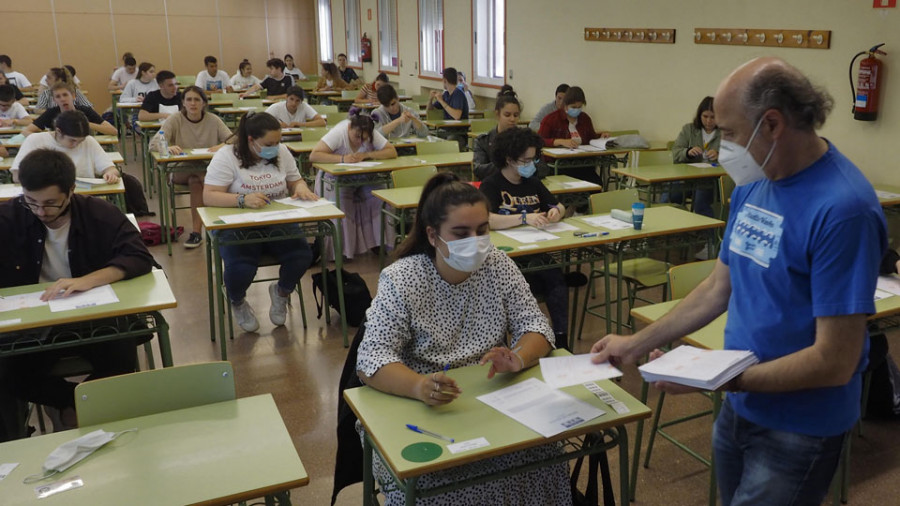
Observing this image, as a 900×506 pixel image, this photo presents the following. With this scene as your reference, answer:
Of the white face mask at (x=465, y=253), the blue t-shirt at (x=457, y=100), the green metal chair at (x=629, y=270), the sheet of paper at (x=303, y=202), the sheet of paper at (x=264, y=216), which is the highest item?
the blue t-shirt at (x=457, y=100)

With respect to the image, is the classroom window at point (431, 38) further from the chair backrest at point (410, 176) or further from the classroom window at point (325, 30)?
the chair backrest at point (410, 176)

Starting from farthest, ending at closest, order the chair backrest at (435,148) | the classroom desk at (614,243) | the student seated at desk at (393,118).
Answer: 1. the student seated at desk at (393,118)
2. the chair backrest at (435,148)
3. the classroom desk at (614,243)

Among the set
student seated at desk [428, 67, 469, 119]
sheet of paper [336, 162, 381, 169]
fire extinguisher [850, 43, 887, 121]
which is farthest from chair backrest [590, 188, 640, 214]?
student seated at desk [428, 67, 469, 119]

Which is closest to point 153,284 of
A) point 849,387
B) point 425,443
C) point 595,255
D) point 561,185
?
point 425,443

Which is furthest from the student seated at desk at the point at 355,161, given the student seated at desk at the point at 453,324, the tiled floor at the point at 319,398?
the student seated at desk at the point at 453,324

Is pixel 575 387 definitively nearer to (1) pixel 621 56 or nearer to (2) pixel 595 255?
(2) pixel 595 255

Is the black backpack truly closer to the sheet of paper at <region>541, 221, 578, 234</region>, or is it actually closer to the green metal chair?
the sheet of paper at <region>541, 221, 578, 234</region>

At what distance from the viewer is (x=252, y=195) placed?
14.6 ft

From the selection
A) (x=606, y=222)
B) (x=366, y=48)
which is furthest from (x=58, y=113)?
(x=366, y=48)

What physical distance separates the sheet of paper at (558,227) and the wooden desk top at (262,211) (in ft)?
3.91

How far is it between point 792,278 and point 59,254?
9.53ft

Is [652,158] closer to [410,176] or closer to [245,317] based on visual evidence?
[410,176]

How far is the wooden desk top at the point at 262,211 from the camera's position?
Answer: 13.3ft

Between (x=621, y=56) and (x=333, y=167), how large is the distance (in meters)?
4.04
